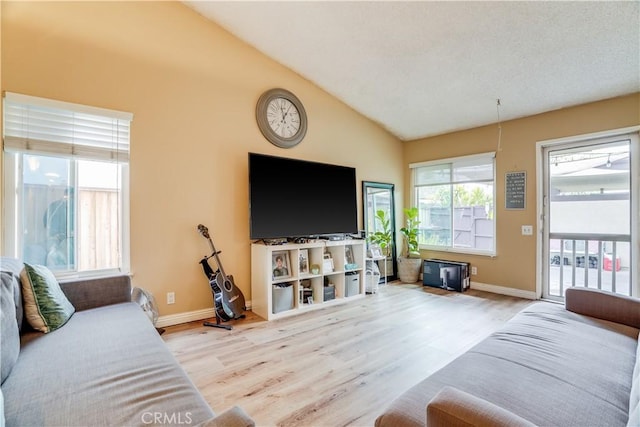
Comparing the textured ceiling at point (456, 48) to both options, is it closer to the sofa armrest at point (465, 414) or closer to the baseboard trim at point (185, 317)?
the sofa armrest at point (465, 414)

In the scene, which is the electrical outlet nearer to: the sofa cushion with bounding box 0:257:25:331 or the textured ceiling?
the textured ceiling

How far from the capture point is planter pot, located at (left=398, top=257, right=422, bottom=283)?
15.8 ft

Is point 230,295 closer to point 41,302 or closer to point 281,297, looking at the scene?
point 281,297

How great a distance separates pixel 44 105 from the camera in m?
2.32

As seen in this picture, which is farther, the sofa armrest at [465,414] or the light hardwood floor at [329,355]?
the light hardwood floor at [329,355]

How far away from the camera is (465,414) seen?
0.79m

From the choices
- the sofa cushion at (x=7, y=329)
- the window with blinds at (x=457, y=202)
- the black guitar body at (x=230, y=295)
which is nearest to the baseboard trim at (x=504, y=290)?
the window with blinds at (x=457, y=202)

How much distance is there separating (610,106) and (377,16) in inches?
115

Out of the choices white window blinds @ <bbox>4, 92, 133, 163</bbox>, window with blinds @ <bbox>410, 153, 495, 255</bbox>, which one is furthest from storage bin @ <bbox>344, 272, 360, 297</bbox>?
white window blinds @ <bbox>4, 92, 133, 163</bbox>

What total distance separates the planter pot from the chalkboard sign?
1571mm

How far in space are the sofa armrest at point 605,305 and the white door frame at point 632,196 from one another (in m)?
2.23

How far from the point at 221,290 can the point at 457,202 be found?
371cm

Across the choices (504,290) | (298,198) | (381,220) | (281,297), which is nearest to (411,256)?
(381,220)

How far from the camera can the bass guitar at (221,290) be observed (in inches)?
113
